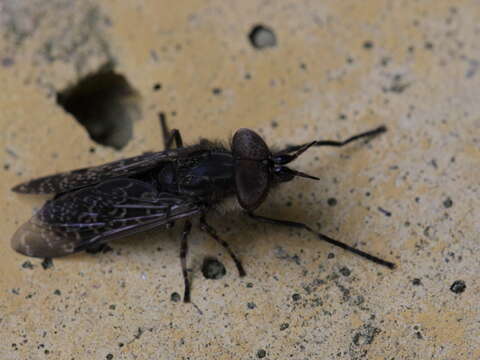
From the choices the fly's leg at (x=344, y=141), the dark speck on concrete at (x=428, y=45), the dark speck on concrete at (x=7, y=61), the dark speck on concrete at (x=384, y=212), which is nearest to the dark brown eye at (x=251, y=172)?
the fly's leg at (x=344, y=141)

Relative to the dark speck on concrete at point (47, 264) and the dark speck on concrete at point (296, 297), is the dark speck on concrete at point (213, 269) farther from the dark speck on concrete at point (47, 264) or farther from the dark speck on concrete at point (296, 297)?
the dark speck on concrete at point (47, 264)

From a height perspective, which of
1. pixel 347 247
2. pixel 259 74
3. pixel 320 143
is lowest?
pixel 347 247

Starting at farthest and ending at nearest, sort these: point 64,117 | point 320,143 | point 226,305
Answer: point 64,117
point 320,143
point 226,305

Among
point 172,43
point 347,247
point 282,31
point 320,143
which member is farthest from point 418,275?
point 172,43

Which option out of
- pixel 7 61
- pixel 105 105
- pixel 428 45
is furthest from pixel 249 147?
pixel 7 61

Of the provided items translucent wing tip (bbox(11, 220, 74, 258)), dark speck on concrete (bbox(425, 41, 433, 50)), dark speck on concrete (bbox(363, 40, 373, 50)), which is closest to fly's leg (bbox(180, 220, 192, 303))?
translucent wing tip (bbox(11, 220, 74, 258))

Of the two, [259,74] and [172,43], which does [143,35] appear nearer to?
[172,43]
